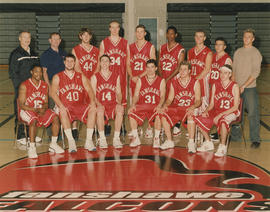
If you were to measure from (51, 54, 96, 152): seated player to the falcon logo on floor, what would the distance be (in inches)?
13.3

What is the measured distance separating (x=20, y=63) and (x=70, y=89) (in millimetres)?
892

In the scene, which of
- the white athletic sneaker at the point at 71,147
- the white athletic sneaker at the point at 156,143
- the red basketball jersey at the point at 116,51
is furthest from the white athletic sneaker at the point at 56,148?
the red basketball jersey at the point at 116,51

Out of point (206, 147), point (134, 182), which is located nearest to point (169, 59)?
point (206, 147)

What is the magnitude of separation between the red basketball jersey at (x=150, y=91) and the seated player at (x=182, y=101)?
26 centimetres

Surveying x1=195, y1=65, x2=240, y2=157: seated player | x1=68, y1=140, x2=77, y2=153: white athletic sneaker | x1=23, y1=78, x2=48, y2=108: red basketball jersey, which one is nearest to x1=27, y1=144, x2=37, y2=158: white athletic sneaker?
x1=68, y1=140, x2=77, y2=153: white athletic sneaker

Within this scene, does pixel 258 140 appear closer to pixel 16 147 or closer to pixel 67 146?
pixel 67 146

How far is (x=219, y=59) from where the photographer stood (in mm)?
7082

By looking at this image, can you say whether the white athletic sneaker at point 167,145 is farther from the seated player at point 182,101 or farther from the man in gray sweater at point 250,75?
the man in gray sweater at point 250,75

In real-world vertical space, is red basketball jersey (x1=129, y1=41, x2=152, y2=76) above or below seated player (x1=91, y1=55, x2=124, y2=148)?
above

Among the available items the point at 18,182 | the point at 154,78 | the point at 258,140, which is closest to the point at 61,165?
the point at 18,182

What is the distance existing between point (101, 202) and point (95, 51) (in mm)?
3502

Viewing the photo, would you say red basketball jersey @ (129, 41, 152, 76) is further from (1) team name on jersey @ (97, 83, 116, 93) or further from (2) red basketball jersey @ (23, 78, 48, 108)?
(2) red basketball jersey @ (23, 78, 48, 108)

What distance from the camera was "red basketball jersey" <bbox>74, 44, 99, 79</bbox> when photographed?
7453 mm

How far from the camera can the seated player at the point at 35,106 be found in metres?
6.39
